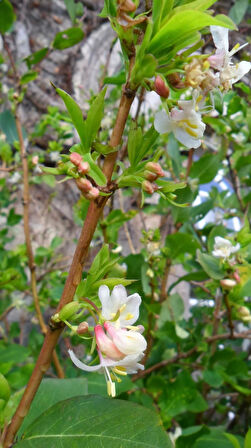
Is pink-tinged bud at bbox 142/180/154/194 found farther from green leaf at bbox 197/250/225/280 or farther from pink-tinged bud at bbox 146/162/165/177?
green leaf at bbox 197/250/225/280

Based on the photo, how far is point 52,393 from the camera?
573 mm

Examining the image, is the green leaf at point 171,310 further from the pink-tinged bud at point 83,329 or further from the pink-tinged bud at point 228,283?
the pink-tinged bud at point 83,329

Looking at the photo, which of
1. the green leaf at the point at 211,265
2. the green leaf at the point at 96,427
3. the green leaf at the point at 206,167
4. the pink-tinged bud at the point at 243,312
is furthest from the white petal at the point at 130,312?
the green leaf at the point at 206,167

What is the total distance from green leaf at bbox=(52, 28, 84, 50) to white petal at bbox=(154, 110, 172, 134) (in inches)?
23.8

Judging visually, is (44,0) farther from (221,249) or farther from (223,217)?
(221,249)

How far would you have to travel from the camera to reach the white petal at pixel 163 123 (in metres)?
0.42

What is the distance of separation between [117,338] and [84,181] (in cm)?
15

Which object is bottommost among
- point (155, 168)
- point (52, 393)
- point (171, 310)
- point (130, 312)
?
point (171, 310)

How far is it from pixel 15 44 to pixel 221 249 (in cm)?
208

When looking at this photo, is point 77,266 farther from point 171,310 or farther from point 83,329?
point 171,310

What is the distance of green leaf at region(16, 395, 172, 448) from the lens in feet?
1.35

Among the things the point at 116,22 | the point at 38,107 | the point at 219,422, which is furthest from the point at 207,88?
the point at 38,107

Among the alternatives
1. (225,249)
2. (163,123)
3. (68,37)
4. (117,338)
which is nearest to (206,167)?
(225,249)

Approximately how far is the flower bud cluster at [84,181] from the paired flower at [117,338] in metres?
0.09
